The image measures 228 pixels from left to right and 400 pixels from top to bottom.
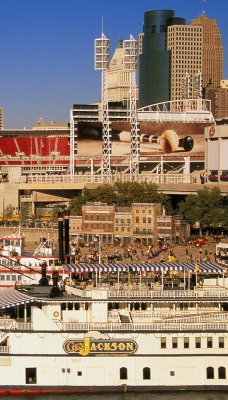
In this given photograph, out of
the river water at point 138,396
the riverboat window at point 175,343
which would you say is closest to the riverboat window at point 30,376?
the river water at point 138,396

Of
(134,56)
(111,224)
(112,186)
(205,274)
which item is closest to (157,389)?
(205,274)

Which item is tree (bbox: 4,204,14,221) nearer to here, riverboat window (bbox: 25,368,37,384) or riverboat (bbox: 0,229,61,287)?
riverboat (bbox: 0,229,61,287)

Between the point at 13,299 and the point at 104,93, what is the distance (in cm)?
8519

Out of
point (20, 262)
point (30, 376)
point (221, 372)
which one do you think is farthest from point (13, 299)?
point (20, 262)

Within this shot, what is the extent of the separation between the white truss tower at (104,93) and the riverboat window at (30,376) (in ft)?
264

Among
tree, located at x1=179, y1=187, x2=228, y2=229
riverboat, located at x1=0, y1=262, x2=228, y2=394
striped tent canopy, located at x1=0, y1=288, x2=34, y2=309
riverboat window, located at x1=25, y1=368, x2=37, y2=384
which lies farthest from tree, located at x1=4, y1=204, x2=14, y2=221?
riverboat window, located at x1=25, y1=368, x2=37, y2=384

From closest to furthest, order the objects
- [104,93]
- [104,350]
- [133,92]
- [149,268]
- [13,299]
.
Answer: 1. [104,350]
2. [13,299]
3. [149,268]
4. [104,93]
5. [133,92]

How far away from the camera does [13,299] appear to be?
106ft

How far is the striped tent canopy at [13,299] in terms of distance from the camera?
104 feet

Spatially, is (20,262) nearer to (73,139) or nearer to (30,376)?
(30,376)

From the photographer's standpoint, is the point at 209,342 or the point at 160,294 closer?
the point at 209,342

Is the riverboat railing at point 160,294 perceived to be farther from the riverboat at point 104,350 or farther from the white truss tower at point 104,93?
the white truss tower at point 104,93

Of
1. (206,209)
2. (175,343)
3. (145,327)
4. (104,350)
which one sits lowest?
(104,350)

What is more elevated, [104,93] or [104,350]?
[104,93]
